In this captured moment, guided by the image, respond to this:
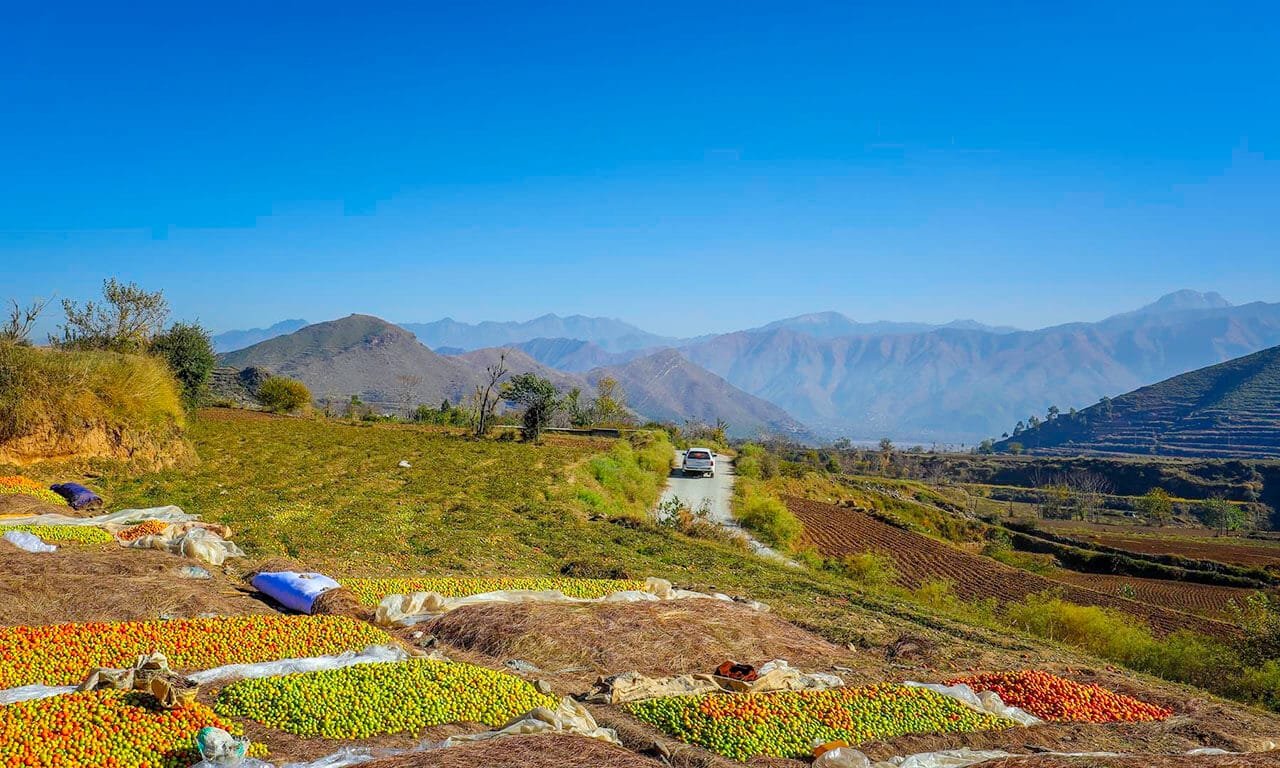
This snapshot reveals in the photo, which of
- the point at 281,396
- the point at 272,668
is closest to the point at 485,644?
the point at 272,668

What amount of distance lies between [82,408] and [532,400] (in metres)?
24.1

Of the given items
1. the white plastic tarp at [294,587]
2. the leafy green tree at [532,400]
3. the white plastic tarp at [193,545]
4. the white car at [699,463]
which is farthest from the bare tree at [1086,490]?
the white plastic tarp at [294,587]

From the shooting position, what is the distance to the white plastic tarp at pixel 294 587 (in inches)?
384

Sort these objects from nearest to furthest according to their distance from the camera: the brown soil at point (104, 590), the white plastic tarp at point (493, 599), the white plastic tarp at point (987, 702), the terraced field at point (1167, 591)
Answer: the white plastic tarp at point (987, 702), the brown soil at point (104, 590), the white plastic tarp at point (493, 599), the terraced field at point (1167, 591)

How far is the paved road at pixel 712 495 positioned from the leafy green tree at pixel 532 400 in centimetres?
776

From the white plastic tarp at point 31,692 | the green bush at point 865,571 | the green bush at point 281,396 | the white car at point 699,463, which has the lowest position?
the green bush at point 865,571

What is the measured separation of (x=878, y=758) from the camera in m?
6.36

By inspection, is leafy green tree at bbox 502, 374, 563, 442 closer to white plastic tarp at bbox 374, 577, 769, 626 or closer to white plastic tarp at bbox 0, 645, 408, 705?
white plastic tarp at bbox 374, 577, 769, 626

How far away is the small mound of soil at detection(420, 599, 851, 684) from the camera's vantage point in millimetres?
8695

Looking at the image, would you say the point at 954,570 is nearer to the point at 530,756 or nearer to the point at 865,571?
the point at 865,571

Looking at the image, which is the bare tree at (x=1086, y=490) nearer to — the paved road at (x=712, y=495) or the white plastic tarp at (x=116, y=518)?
the paved road at (x=712, y=495)

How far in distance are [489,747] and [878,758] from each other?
10.9ft

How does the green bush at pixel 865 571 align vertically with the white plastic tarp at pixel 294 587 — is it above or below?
below

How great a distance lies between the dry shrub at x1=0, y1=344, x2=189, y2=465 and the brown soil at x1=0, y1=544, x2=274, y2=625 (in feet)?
37.6
